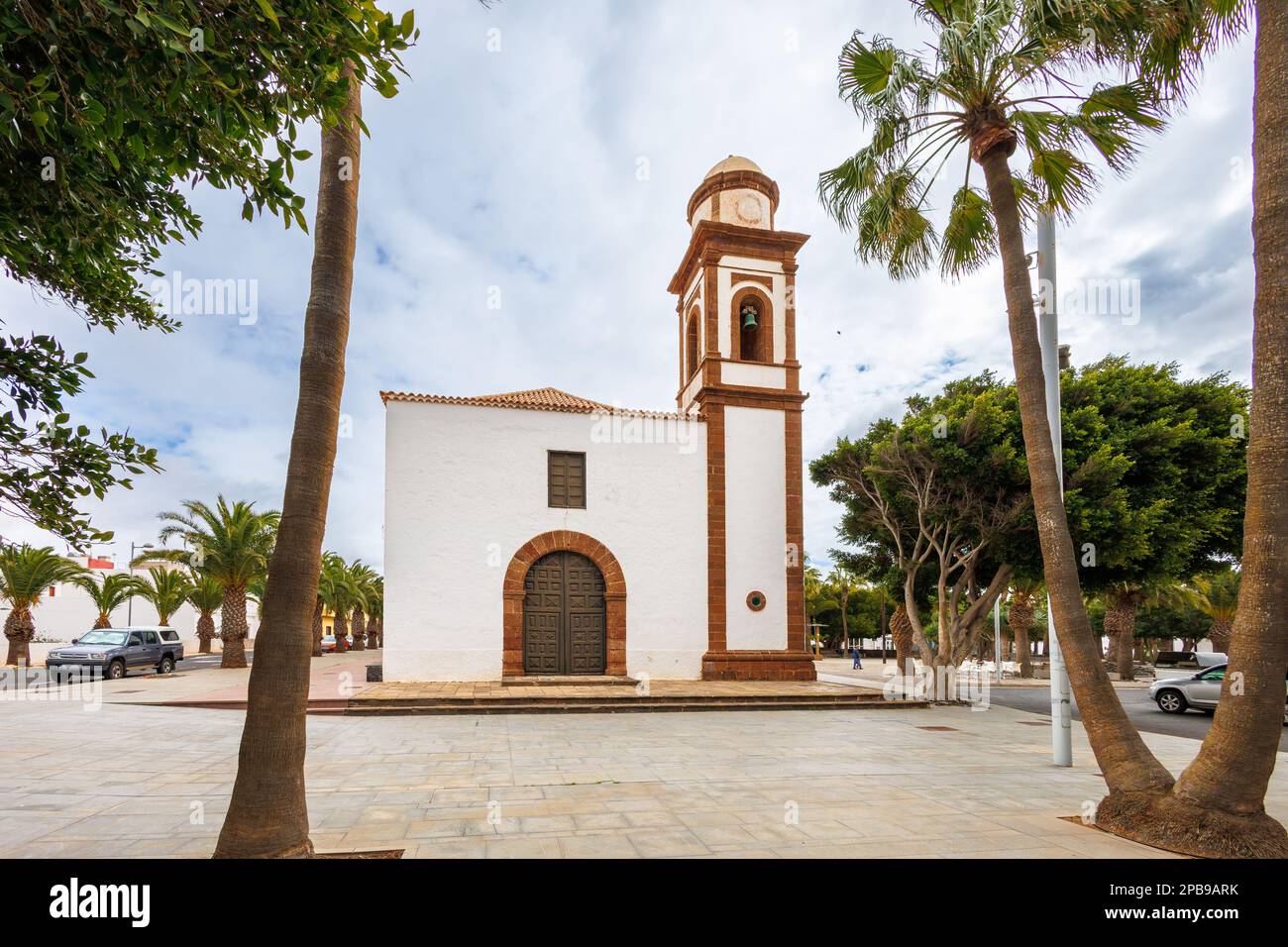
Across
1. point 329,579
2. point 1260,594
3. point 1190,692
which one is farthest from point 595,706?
point 329,579

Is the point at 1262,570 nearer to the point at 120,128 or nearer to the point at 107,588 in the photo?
the point at 120,128

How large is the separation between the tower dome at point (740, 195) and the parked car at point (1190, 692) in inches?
543

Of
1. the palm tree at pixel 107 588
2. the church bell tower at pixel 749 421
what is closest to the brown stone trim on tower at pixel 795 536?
the church bell tower at pixel 749 421

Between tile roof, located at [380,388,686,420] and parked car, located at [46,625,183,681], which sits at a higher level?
tile roof, located at [380,388,686,420]

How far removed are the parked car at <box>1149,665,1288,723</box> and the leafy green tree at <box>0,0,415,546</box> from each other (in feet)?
57.9

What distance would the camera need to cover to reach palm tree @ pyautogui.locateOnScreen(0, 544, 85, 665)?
920 inches

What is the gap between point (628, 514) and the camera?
16500 mm

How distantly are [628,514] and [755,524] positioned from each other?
10.2 ft

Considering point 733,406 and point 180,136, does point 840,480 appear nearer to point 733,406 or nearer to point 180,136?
point 733,406

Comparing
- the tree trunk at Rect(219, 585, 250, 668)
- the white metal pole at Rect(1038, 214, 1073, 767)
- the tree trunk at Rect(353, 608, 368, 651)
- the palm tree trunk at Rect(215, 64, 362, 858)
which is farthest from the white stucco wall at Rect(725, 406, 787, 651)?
the tree trunk at Rect(353, 608, 368, 651)

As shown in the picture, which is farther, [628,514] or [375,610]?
[375,610]

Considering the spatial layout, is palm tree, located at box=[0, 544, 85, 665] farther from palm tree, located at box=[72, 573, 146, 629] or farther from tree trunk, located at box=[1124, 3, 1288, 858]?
tree trunk, located at box=[1124, 3, 1288, 858]
